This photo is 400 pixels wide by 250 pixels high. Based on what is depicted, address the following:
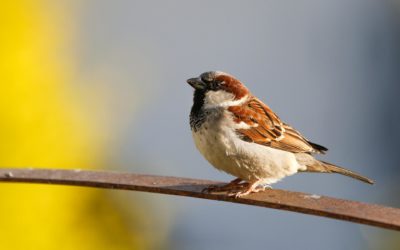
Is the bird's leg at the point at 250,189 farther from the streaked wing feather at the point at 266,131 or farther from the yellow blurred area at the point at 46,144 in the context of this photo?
the yellow blurred area at the point at 46,144

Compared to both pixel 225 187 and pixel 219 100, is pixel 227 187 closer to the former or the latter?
pixel 225 187

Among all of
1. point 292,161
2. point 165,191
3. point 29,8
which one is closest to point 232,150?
point 292,161

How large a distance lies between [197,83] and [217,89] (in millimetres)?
87

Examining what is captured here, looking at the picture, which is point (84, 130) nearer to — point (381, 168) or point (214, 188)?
point (214, 188)

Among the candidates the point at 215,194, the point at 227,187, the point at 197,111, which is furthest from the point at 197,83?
the point at 215,194

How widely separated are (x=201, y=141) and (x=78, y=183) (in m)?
0.65

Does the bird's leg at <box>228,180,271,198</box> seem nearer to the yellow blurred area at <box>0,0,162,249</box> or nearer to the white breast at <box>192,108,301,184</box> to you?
the white breast at <box>192,108,301,184</box>

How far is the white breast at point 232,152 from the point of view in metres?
2.76

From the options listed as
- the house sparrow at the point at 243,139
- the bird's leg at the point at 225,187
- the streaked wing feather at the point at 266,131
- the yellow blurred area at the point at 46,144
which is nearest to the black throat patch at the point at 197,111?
the house sparrow at the point at 243,139

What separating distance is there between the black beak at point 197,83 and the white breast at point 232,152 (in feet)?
0.50

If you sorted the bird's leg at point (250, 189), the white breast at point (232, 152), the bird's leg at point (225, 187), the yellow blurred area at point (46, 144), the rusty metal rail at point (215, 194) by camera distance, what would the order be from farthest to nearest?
1. the yellow blurred area at point (46, 144)
2. the white breast at point (232, 152)
3. the bird's leg at point (250, 189)
4. the bird's leg at point (225, 187)
5. the rusty metal rail at point (215, 194)

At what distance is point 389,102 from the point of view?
5965 millimetres

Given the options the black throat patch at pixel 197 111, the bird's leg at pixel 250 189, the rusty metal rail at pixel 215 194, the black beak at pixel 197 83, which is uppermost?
the black beak at pixel 197 83

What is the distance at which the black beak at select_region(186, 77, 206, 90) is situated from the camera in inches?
116
